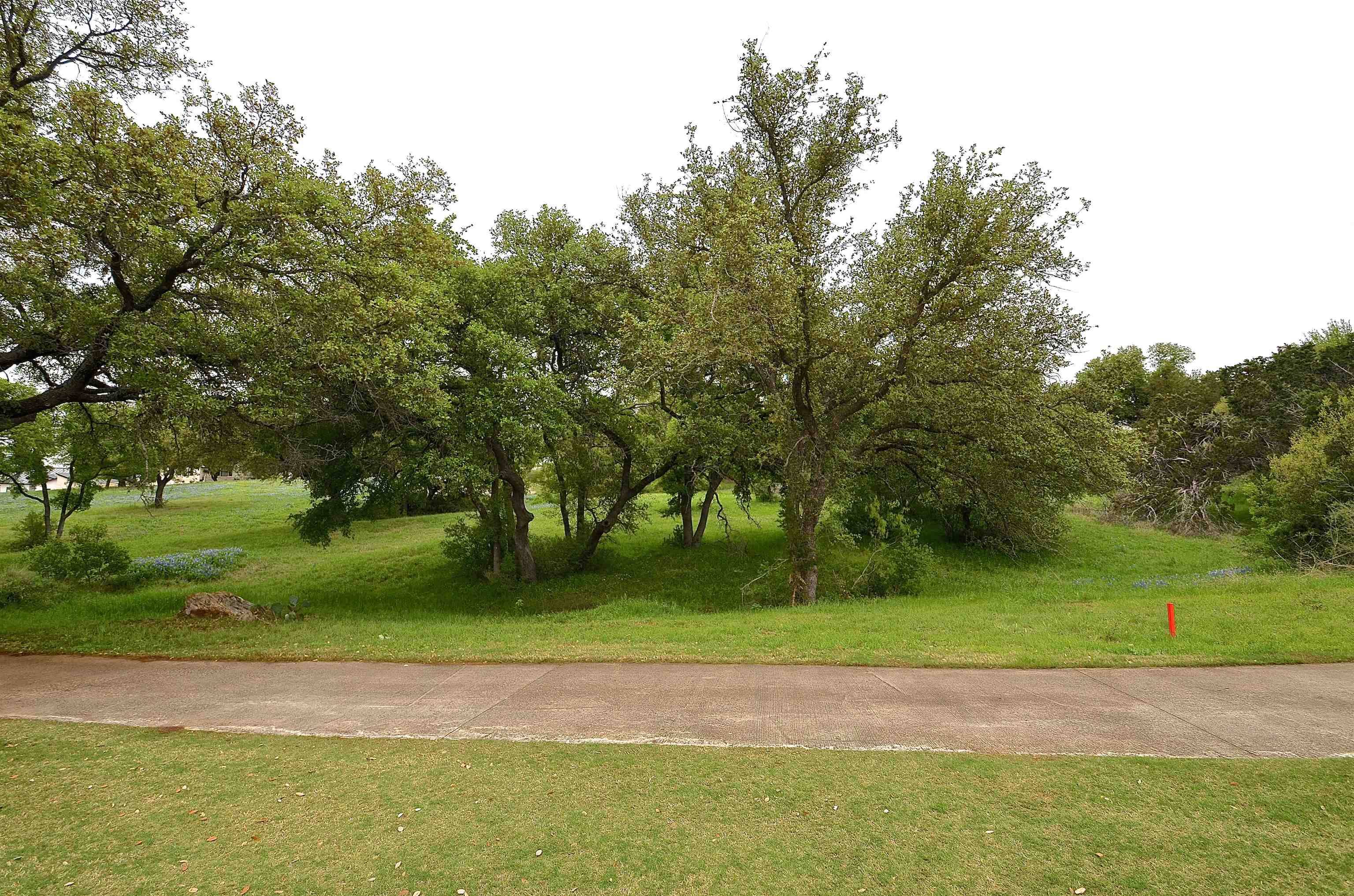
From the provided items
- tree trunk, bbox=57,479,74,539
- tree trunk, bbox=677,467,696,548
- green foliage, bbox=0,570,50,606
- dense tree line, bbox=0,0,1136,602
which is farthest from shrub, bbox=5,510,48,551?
tree trunk, bbox=677,467,696,548

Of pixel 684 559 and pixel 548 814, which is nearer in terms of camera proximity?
pixel 548 814

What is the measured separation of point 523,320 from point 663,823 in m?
13.6

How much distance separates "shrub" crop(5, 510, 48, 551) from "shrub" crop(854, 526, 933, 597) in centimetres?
3033

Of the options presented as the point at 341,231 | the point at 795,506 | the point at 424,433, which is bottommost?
the point at 795,506

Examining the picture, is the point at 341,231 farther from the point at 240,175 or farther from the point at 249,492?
the point at 249,492

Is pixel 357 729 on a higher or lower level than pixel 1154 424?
lower

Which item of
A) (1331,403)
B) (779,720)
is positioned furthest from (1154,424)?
(779,720)

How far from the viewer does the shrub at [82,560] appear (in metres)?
18.2

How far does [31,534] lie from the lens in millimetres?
24656

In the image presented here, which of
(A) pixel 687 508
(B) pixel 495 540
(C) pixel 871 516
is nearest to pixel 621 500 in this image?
(A) pixel 687 508

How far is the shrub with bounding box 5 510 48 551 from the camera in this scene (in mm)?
24344

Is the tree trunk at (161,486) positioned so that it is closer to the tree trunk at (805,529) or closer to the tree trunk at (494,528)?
the tree trunk at (494,528)

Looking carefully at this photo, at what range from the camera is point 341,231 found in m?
11.5

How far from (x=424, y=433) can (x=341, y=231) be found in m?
5.18
